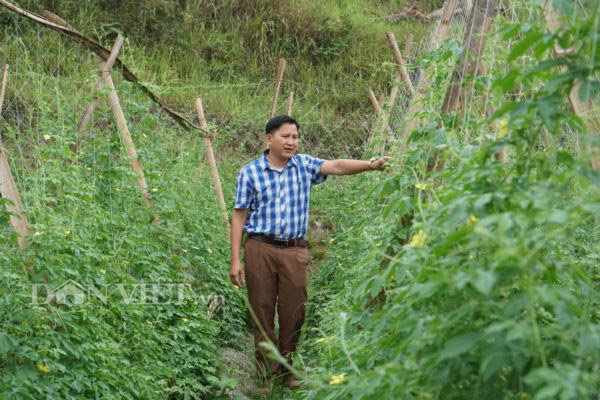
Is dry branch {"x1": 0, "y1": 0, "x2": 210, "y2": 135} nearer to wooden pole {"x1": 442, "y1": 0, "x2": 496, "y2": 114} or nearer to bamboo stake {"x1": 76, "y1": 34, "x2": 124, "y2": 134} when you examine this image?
bamboo stake {"x1": 76, "y1": 34, "x2": 124, "y2": 134}

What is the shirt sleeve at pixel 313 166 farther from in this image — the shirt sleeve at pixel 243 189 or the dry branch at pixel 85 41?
the dry branch at pixel 85 41

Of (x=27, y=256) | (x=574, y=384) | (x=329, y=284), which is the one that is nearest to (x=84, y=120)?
(x=27, y=256)

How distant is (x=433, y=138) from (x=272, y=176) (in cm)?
232

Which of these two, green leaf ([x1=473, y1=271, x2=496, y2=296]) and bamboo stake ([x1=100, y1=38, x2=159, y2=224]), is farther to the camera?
bamboo stake ([x1=100, y1=38, x2=159, y2=224])

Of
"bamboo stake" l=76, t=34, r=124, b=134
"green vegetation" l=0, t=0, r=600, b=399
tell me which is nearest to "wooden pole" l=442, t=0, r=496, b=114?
"green vegetation" l=0, t=0, r=600, b=399

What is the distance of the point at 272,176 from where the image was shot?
16.5ft

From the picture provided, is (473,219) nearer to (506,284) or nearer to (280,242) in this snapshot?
(506,284)

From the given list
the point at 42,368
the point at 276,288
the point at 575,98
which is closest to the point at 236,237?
the point at 276,288

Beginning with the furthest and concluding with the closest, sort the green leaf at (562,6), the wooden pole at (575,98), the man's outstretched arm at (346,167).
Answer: the man's outstretched arm at (346,167) → the wooden pole at (575,98) → the green leaf at (562,6)

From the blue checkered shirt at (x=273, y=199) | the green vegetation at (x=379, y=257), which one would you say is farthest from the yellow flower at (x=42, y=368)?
the blue checkered shirt at (x=273, y=199)

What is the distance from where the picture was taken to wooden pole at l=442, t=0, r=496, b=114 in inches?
122

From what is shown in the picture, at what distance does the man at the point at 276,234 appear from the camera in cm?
496

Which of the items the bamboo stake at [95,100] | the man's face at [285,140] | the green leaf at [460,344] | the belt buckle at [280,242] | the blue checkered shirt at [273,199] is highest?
the bamboo stake at [95,100]

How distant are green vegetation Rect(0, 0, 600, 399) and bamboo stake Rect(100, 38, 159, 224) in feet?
0.33
